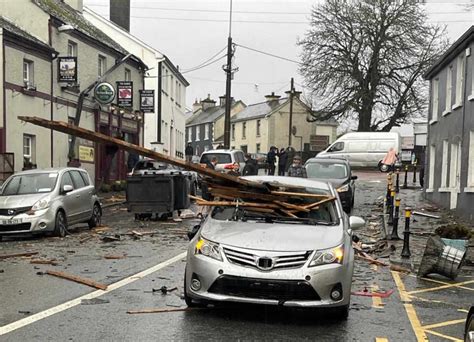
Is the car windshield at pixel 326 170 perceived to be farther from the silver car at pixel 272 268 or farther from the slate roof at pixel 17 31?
the silver car at pixel 272 268

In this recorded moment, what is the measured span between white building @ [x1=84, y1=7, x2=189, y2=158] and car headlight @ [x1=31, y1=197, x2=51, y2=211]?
21.1 m

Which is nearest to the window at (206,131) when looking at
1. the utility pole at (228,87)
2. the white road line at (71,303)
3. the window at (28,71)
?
the utility pole at (228,87)

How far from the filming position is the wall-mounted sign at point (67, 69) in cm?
2456

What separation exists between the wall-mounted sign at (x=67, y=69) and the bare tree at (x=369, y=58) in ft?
91.8

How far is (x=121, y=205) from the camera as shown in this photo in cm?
2362

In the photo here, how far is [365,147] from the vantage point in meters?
42.0

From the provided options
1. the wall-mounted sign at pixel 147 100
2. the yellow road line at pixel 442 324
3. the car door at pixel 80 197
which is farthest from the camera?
the wall-mounted sign at pixel 147 100

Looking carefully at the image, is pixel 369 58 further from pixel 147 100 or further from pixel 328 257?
pixel 328 257

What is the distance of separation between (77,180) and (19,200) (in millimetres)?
2236

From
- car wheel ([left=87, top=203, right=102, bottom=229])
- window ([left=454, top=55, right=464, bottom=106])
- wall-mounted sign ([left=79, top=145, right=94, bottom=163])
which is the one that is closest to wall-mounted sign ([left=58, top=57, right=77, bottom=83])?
wall-mounted sign ([left=79, top=145, right=94, bottom=163])

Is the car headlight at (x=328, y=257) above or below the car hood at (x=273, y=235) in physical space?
below

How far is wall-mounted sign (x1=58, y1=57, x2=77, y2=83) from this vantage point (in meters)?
24.6

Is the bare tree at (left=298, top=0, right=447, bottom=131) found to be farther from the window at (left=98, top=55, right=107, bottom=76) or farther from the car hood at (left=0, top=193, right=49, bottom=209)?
the car hood at (left=0, top=193, right=49, bottom=209)

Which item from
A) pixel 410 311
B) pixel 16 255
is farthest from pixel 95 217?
pixel 410 311
